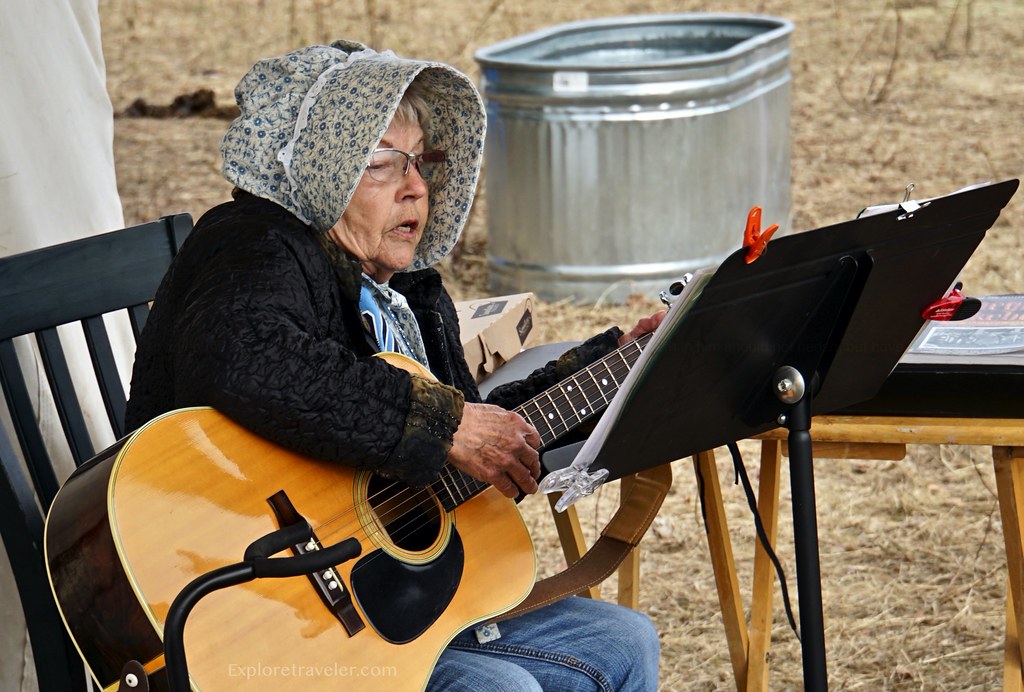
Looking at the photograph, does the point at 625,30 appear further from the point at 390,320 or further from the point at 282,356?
the point at 282,356

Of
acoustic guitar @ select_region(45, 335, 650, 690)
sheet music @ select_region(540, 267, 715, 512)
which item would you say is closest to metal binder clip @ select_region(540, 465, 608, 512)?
sheet music @ select_region(540, 267, 715, 512)

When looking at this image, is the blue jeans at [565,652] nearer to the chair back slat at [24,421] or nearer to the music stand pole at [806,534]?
the music stand pole at [806,534]

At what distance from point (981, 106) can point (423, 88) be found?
7.33m

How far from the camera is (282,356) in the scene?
1.89m

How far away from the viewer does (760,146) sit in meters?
5.91

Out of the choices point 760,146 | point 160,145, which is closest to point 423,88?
point 760,146

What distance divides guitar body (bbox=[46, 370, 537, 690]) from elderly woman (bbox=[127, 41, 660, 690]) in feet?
0.25

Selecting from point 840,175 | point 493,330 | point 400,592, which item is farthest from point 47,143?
point 840,175

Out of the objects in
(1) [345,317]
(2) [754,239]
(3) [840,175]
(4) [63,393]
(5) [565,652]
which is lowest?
(3) [840,175]

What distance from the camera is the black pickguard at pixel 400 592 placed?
6.44 ft

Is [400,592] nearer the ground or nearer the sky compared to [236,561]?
nearer the ground

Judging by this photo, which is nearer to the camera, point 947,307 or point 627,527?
point 947,307

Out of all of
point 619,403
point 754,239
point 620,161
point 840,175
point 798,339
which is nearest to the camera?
point 754,239

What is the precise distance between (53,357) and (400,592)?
0.82 meters
